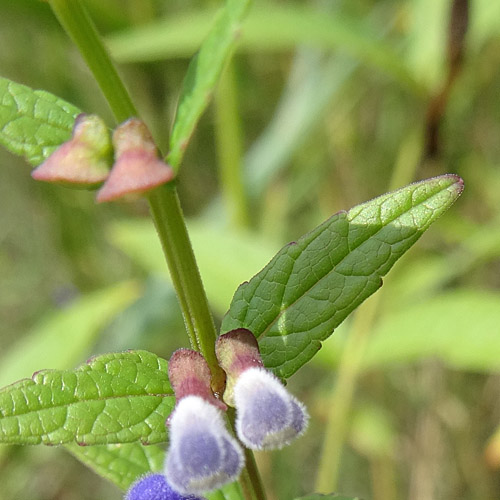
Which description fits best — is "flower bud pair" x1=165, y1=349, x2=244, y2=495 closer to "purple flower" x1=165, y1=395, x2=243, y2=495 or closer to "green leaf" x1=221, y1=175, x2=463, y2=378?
"purple flower" x1=165, y1=395, x2=243, y2=495

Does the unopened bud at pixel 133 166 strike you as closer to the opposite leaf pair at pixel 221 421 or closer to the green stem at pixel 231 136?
the opposite leaf pair at pixel 221 421

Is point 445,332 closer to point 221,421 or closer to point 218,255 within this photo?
point 218,255

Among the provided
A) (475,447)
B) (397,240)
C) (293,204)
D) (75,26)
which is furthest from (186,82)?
(475,447)

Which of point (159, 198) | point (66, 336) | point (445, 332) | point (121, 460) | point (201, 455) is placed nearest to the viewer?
point (201, 455)

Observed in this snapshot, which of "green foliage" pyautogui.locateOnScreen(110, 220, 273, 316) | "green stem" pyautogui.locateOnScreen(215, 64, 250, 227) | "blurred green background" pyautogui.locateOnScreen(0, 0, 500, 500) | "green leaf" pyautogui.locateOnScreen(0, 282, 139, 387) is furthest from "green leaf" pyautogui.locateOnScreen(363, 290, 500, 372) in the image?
"green leaf" pyautogui.locateOnScreen(0, 282, 139, 387)

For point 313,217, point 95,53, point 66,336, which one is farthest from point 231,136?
point 95,53

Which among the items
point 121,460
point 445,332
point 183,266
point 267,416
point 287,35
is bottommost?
point 445,332
